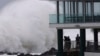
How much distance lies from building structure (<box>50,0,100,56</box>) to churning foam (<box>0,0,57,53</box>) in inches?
1575

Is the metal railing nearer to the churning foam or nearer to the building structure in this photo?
the building structure

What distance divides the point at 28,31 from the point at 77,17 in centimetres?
5068

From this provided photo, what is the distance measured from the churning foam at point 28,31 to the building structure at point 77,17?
1575 inches

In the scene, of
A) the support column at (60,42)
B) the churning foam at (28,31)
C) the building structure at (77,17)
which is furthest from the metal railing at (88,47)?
the churning foam at (28,31)

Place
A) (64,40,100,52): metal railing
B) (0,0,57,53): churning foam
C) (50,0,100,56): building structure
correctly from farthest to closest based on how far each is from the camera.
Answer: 1. (0,0,57,53): churning foam
2. (64,40,100,52): metal railing
3. (50,0,100,56): building structure

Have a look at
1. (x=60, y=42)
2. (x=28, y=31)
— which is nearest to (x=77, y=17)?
(x=60, y=42)

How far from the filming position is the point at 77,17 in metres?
42.2

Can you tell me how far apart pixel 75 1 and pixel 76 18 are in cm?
248

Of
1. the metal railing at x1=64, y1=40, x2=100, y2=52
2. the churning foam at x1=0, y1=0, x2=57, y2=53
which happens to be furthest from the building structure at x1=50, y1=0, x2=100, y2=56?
the churning foam at x1=0, y1=0, x2=57, y2=53

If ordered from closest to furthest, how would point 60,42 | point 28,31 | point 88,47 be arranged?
point 88,47
point 60,42
point 28,31

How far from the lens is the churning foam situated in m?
88.4

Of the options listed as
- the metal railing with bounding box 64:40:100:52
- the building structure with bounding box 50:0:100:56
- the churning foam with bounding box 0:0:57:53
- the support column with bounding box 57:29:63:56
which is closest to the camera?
the building structure with bounding box 50:0:100:56

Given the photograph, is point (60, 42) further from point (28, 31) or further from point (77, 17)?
point (28, 31)

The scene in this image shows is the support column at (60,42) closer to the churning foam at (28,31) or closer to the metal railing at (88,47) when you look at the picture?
the metal railing at (88,47)
